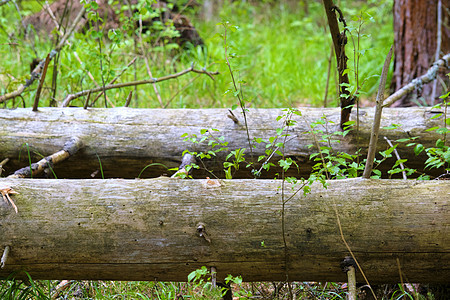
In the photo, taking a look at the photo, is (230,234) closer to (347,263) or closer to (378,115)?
(347,263)

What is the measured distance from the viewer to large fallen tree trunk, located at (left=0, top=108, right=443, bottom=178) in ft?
8.89

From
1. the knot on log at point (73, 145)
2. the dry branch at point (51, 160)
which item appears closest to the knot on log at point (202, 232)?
the dry branch at point (51, 160)

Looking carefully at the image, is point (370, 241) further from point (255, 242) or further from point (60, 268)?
point (60, 268)

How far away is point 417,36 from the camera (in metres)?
4.66

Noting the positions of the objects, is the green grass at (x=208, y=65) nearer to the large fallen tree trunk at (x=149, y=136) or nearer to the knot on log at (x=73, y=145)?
the large fallen tree trunk at (x=149, y=136)

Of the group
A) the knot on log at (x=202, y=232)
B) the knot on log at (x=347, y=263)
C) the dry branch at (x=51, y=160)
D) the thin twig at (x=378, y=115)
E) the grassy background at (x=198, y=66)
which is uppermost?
the grassy background at (x=198, y=66)

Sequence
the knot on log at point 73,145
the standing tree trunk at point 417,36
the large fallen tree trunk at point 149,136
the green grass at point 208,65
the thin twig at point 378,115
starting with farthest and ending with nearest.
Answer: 1. the standing tree trunk at point 417,36
2. the green grass at point 208,65
3. the large fallen tree trunk at point 149,136
4. the knot on log at point 73,145
5. the thin twig at point 378,115

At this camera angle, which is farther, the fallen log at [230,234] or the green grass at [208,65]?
the green grass at [208,65]

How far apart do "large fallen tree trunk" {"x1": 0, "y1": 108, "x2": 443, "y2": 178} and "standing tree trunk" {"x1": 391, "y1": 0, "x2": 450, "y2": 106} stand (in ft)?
6.91

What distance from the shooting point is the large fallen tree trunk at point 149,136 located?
2711 millimetres

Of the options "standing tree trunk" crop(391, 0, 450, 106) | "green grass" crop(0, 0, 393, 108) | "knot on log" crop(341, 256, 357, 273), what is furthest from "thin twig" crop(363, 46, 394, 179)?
"standing tree trunk" crop(391, 0, 450, 106)

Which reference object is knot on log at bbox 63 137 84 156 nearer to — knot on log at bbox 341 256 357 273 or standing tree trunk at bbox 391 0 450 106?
knot on log at bbox 341 256 357 273

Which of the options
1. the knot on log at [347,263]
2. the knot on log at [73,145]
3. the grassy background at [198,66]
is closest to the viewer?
the knot on log at [347,263]

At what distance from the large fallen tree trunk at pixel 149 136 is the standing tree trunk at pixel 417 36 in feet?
6.91
